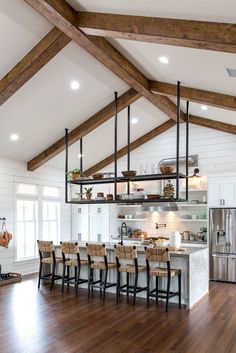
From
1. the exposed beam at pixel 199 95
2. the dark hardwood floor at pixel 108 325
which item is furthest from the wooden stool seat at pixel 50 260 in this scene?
the exposed beam at pixel 199 95

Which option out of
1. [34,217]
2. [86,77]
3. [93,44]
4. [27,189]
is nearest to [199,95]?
[86,77]

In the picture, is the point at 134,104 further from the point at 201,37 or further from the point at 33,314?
the point at 33,314

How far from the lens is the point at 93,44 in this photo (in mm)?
4695

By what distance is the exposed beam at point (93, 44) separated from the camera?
3.91m

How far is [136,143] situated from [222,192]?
9.76 feet

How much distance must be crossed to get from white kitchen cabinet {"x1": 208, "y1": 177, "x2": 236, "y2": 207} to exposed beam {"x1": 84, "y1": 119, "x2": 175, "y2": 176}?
6.69 ft

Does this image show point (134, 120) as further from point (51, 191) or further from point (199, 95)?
point (51, 191)

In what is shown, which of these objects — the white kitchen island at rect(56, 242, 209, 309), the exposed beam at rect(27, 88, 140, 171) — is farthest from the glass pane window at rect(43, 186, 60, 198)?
the white kitchen island at rect(56, 242, 209, 309)

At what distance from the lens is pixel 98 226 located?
9812mm

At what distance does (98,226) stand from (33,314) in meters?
4.81

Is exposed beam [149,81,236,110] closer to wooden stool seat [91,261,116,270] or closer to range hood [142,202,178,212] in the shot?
range hood [142,202,178,212]

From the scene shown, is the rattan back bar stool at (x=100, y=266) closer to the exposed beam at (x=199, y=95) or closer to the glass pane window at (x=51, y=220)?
the glass pane window at (x=51, y=220)

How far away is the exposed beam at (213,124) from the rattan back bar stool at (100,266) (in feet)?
13.7

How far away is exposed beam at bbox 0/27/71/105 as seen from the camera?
4.70m
